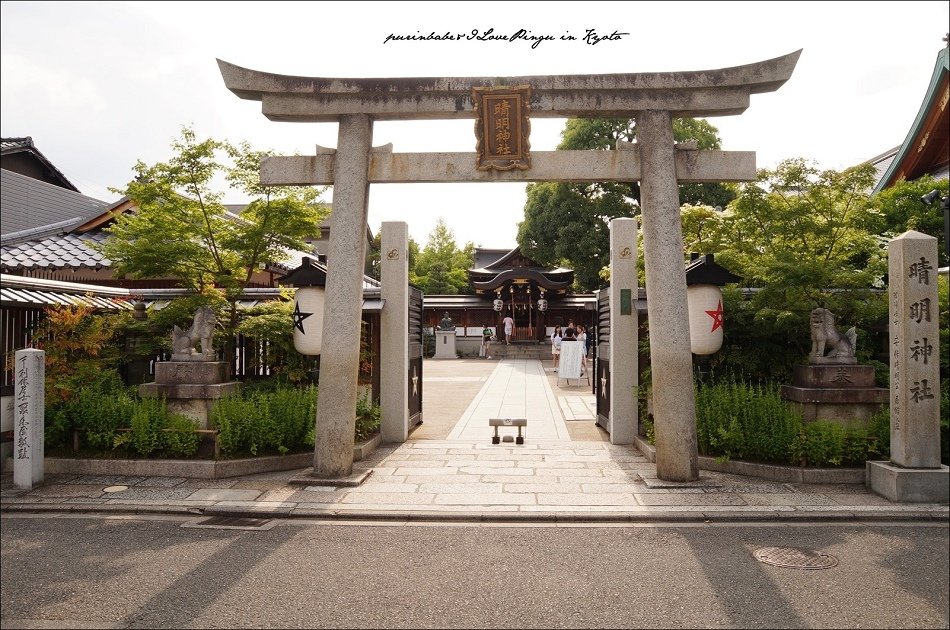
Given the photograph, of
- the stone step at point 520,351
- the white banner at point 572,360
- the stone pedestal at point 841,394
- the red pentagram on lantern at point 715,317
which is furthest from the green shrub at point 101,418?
the stone step at point 520,351

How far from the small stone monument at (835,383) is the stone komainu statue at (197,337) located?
8.66 meters

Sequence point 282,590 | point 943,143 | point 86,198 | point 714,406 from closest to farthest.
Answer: point 282,590
point 714,406
point 943,143
point 86,198

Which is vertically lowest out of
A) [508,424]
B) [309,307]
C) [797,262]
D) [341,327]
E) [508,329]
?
[508,424]

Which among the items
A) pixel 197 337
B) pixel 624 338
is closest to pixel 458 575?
pixel 197 337

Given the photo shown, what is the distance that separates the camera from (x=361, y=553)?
564 centimetres

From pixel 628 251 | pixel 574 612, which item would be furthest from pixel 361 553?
pixel 628 251

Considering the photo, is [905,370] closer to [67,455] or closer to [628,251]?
[628,251]

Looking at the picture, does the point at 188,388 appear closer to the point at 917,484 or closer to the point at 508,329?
the point at 917,484

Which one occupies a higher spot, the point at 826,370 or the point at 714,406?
the point at 826,370

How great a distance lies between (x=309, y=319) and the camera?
377 inches

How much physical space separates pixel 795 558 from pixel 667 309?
3.36 metres

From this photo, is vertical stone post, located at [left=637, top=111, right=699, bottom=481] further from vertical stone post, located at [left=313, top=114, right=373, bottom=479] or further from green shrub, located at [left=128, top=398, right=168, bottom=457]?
green shrub, located at [left=128, top=398, right=168, bottom=457]

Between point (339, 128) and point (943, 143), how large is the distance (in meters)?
16.3

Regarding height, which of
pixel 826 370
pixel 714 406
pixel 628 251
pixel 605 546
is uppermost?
pixel 628 251
